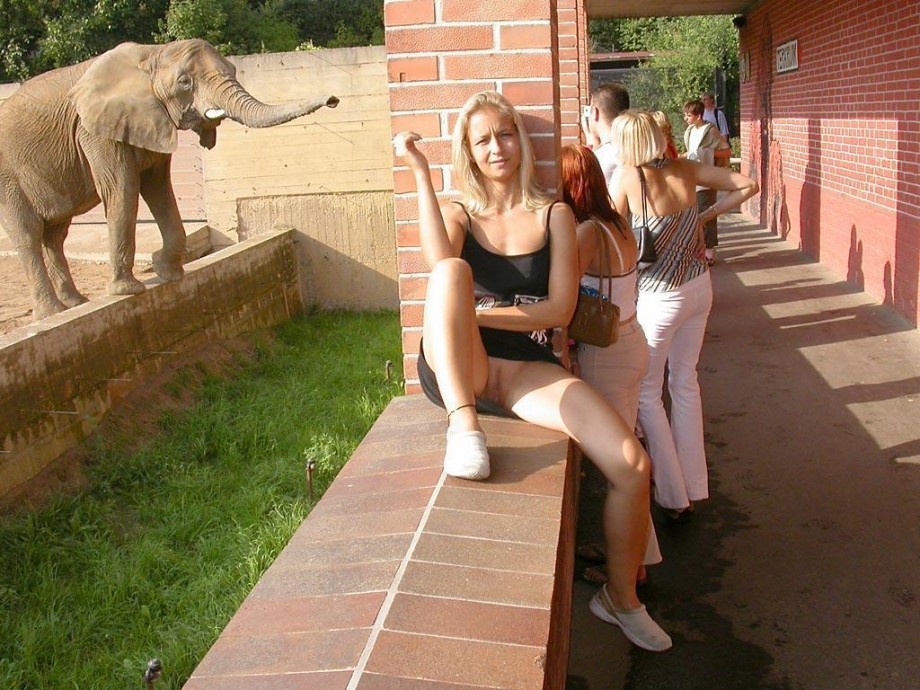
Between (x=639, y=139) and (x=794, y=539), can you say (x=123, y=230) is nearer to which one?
(x=639, y=139)

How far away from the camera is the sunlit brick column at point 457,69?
149 inches

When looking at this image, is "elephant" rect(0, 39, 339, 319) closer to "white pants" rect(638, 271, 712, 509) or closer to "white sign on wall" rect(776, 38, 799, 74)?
"white pants" rect(638, 271, 712, 509)

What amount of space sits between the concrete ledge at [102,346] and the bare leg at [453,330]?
3.88 m

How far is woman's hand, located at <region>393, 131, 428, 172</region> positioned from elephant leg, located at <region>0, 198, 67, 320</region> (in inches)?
223

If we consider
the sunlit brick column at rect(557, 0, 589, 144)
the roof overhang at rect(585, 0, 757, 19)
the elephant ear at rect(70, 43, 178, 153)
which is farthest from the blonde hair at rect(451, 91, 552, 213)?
the roof overhang at rect(585, 0, 757, 19)

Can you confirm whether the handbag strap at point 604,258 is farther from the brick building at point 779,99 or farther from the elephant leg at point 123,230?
the elephant leg at point 123,230

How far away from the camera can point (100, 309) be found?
7.59 meters

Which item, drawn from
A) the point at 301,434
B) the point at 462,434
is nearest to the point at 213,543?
the point at 301,434

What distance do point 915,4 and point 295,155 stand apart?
702 centimetres

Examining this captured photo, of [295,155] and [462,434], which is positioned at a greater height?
[295,155]

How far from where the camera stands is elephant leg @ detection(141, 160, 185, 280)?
8.82 meters

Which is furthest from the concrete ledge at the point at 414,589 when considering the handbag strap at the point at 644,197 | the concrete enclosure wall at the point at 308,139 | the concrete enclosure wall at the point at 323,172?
the concrete enclosure wall at the point at 308,139

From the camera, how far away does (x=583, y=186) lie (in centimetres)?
411

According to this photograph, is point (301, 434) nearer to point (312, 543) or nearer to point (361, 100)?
point (312, 543)
